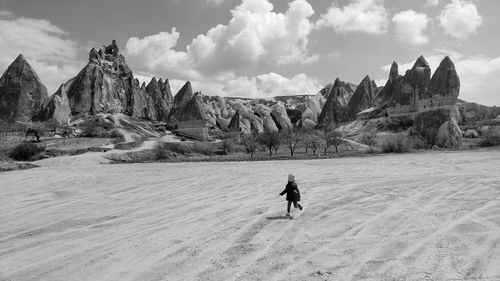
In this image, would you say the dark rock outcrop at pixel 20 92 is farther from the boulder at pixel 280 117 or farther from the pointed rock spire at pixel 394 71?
the pointed rock spire at pixel 394 71

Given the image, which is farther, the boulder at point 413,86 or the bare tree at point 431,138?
the boulder at point 413,86

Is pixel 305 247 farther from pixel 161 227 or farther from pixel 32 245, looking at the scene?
pixel 32 245

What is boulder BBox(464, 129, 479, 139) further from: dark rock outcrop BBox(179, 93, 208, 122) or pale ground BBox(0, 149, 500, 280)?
dark rock outcrop BBox(179, 93, 208, 122)

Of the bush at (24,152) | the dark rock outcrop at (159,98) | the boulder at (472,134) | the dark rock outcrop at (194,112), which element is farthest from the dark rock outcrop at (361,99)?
the bush at (24,152)

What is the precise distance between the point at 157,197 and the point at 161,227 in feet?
18.2

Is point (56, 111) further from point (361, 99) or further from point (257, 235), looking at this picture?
point (257, 235)

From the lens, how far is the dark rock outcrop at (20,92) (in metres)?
133

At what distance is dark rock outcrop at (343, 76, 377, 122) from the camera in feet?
475

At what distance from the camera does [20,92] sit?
5271 inches

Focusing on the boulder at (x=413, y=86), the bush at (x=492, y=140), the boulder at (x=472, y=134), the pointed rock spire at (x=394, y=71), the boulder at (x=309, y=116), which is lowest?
the bush at (x=492, y=140)

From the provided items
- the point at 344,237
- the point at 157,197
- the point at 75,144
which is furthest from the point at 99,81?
the point at 344,237

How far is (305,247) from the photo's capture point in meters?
8.00

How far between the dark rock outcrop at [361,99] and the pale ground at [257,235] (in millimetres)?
133598

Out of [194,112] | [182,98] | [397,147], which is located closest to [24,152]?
[397,147]
